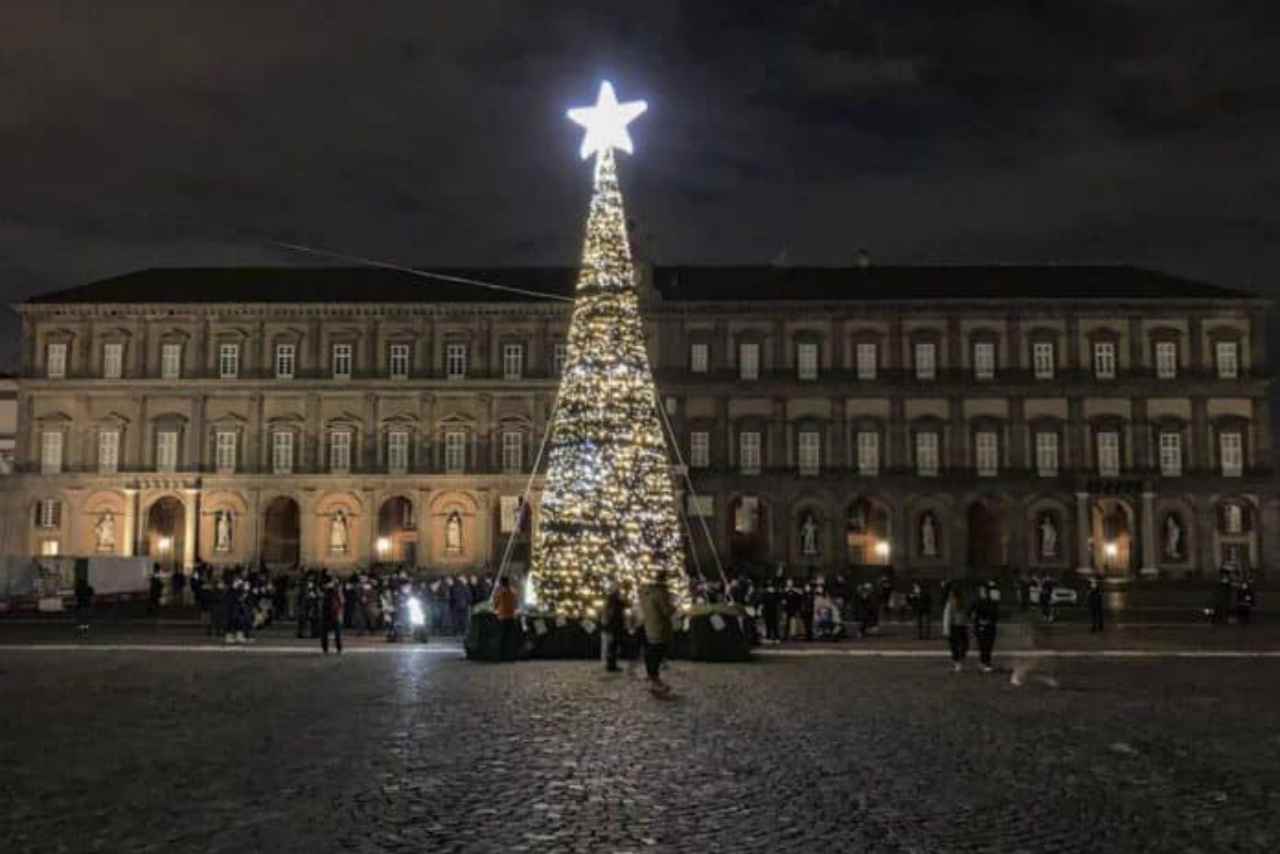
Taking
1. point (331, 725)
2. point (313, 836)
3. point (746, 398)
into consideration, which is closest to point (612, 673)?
point (331, 725)

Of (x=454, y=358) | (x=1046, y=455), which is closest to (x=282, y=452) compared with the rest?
(x=454, y=358)

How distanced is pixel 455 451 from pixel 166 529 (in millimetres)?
13888

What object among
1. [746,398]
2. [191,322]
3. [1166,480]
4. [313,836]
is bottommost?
[313,836]

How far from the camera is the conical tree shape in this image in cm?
1719

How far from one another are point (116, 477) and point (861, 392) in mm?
32869

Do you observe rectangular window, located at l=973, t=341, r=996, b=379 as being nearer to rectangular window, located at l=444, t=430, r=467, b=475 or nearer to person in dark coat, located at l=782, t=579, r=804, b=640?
rectangular window, located at l=444, t=430, r=467, b=475

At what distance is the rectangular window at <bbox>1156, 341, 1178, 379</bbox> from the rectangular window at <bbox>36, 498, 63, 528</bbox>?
48.4m

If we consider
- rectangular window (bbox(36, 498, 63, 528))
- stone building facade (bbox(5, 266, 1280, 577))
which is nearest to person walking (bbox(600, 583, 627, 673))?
stone building facade (bbox(5, 266, 1280, 577))

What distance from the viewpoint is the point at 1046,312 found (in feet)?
174

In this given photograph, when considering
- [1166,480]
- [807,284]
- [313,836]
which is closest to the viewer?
[313,836]

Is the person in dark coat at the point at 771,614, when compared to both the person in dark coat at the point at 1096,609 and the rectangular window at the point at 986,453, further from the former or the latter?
the rectangular window at the point at 986,453

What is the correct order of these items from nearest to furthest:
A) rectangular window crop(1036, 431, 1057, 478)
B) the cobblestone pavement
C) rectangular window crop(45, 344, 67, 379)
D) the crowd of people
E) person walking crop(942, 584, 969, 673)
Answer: the cobblestone pavement, person walking crop(942, 584, 969, 673), the crowd of people, rectangular window crop(1036, 431, 1057, 478), rectangular window crop(45, 344, 67, 379)

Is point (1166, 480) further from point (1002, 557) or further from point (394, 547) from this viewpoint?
point (394, 547)

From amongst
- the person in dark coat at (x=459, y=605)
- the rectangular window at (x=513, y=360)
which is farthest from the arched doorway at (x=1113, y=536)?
the person in dark coat at (x=459, y=605)
